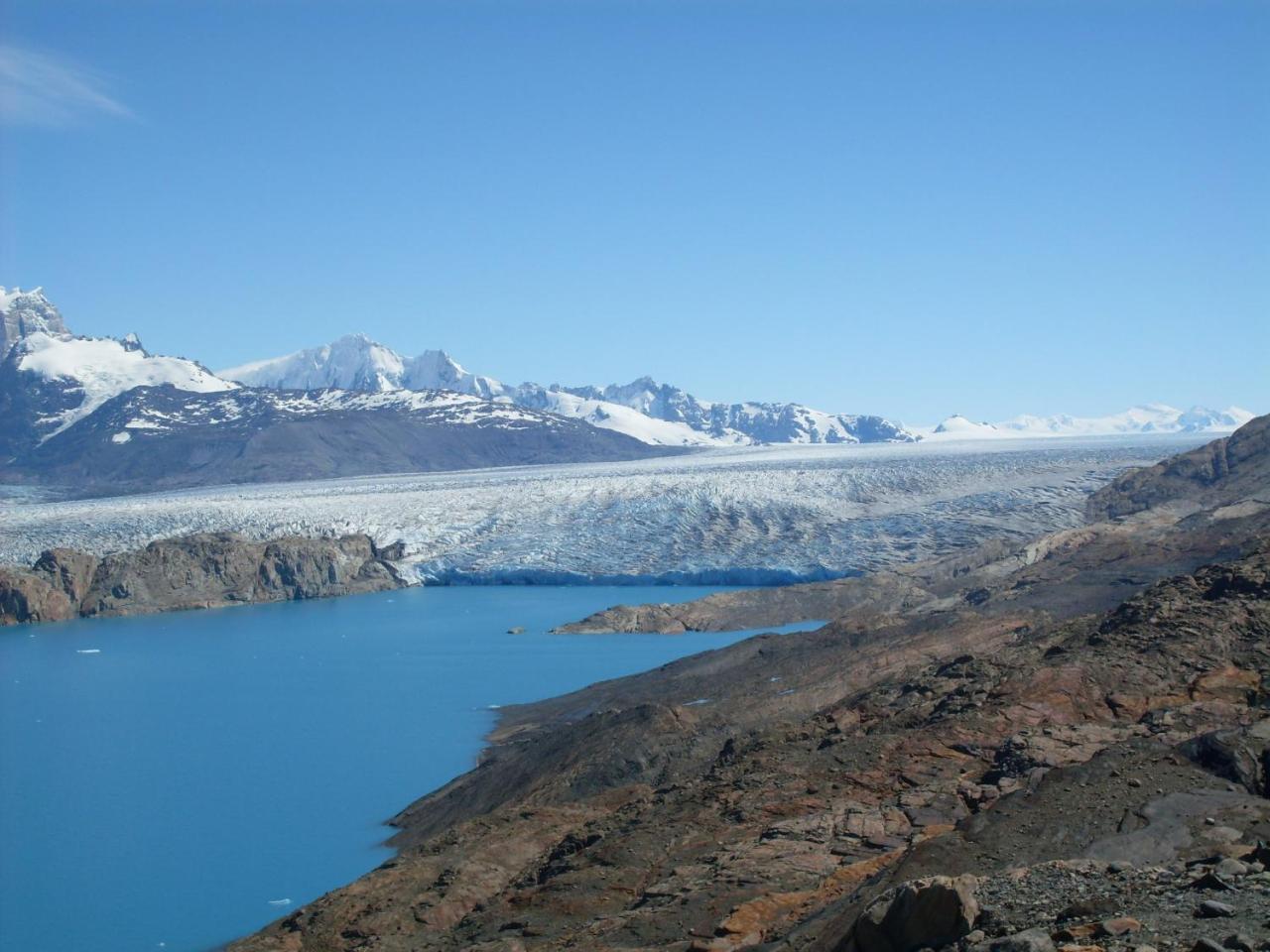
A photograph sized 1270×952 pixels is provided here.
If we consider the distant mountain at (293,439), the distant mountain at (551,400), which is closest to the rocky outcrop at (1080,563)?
the distant mountain at (293,439)

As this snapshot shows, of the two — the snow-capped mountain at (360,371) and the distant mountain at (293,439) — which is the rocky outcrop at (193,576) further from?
the snow-capped mountain at (360,371)

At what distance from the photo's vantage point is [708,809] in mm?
9266

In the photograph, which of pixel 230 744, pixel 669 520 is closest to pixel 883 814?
pixel 230 744

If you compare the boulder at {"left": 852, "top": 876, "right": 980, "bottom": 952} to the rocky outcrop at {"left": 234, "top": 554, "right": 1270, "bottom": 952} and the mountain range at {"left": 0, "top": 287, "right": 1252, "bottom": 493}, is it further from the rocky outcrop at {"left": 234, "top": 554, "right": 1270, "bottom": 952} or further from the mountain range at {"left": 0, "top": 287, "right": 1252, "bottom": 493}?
the mountain range at {"left": 0, "top": 287, "right": 1252, "bottom": 493}

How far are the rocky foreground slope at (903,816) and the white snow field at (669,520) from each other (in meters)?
20.2

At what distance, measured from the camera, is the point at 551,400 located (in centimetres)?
14788

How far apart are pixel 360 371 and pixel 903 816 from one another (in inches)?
5619

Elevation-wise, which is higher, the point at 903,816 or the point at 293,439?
the point at 293,439

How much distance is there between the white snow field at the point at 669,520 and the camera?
35.5 meters

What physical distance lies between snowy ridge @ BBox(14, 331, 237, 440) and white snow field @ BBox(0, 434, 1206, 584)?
59.1 metres

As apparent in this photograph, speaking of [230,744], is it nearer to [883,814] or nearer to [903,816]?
[883,814]

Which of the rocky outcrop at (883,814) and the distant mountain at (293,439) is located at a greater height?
the distant mountain at (293,439)

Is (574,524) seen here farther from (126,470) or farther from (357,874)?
(126,470)

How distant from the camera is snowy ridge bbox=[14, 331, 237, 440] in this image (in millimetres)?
101812
